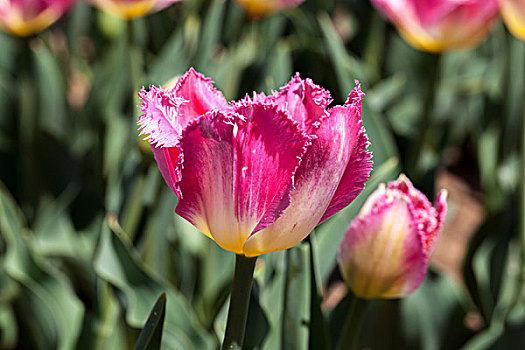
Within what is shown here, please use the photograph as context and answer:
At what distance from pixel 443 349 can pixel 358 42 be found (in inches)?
48.6

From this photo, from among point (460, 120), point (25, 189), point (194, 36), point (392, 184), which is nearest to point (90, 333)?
point (25, 189)

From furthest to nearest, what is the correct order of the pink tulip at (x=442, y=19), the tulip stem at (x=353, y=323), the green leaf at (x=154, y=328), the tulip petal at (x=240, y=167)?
the pink tulip at (x=442, y=19), the tulip stem at (x=353, y=323), the green leaf at (x=154, y=328), the tulip petal at (x=240, y=167)

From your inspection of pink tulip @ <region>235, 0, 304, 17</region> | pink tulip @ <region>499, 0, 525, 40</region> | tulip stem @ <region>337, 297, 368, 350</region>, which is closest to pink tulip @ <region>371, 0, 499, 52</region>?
pink tulip @ <region>499, 0, 525, 40</region>

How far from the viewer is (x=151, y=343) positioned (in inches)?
19.7

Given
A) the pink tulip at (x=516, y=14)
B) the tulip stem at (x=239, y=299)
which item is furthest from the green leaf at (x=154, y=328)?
the pink tulip at (x=516, y=14)

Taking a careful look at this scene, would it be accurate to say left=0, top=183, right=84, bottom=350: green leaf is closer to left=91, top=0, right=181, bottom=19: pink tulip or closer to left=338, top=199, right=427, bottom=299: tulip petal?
left=91, top=0, right=181, bottom=19: pink tulip

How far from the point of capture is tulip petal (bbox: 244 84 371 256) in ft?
1.26

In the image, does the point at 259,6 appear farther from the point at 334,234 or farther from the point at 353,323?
the point at 353,323

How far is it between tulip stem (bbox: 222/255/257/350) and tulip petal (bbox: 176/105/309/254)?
3 centimetres

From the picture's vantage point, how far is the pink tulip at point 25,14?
3.66 feet

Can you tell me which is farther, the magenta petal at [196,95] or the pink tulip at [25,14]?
the pink tulip at [25,14]

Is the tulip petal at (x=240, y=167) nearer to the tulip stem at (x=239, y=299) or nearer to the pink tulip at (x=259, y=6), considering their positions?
the tulip stem at (x=239, y=299)

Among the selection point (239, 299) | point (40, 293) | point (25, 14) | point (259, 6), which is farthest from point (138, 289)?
point (259, 6)

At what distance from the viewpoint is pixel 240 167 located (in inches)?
15.0
